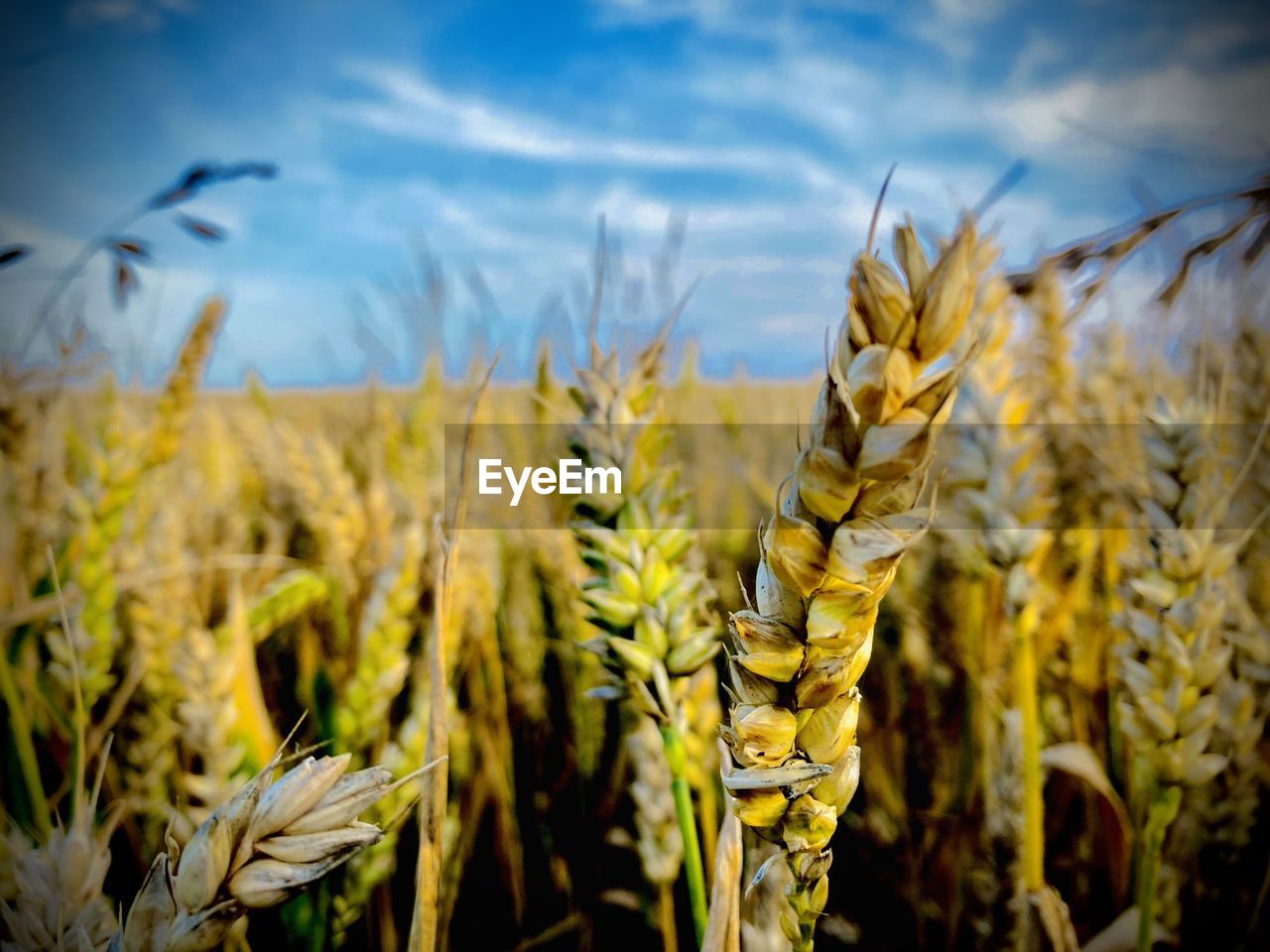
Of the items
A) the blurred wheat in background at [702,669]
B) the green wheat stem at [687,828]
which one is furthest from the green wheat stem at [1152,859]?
the green wheat stem at [687,828]

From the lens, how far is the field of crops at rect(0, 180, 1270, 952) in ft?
1.10

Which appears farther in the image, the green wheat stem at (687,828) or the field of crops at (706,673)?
the green wheat stem at (687,828)

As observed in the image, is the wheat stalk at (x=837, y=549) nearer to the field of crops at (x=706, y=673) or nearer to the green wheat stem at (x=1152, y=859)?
the field of crops at (x=706, y=673)

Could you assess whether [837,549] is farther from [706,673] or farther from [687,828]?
[706,673]

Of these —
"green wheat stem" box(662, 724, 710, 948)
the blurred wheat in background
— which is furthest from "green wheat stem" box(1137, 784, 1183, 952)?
"green wheat stem" box(662, 724, 710, 948)

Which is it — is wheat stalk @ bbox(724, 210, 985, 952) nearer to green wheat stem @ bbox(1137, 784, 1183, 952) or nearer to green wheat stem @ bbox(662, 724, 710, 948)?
green wheat stem @ bbox(662, 724, 710, 948)

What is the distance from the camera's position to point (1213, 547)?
2.33 ft

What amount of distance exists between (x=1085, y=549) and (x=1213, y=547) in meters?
0.43

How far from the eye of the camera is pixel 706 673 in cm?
82

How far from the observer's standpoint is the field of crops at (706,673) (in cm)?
34

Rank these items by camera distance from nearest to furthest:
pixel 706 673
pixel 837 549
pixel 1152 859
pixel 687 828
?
pixel 837 549
pixel 687 828
pixel 1152 859
pixel 706 673

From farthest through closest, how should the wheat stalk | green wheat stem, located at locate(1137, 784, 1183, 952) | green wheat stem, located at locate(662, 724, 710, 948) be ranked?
1. green wheat stem, located at locate(1137, 784, 1183, 952)
2. green wheat stem, located at locate(662, 724, 710, 948)
3. the wheat stalk

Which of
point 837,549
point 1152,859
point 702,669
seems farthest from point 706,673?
point 837,549

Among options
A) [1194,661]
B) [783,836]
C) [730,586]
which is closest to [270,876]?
[783,836]
